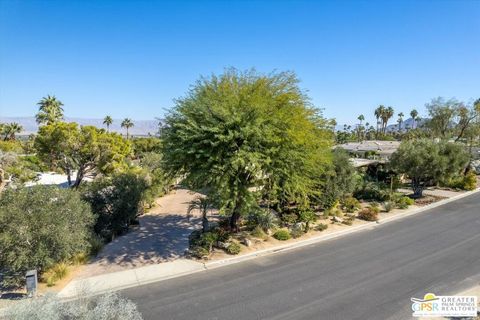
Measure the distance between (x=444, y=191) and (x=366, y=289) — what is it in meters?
22.7

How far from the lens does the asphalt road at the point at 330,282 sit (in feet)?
29.6

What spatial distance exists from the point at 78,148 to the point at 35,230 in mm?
12825

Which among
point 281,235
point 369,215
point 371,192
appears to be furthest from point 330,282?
point 371,192

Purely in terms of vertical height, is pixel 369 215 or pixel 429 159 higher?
pixel 429 159

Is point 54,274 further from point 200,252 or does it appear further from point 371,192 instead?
point 371,192

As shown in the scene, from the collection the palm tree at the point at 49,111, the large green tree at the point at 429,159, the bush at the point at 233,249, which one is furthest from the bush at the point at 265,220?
the palm tree at the point at 49,111

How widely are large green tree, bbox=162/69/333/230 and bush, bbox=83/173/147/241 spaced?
→ 10.8 feet

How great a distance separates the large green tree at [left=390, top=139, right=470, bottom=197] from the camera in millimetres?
22547

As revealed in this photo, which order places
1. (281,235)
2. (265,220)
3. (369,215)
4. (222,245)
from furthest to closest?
1. (369,215)
2. (265,220)
3. (281,235)
4. (222,245)

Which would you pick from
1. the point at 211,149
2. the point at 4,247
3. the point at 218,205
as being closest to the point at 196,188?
the point at 218,205

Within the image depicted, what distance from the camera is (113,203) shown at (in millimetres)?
15438

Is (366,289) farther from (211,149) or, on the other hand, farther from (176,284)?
(211,149)

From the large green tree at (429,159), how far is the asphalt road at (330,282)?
8249 mm

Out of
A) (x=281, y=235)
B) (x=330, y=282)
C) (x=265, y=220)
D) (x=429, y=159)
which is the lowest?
(x=330, y=282)
